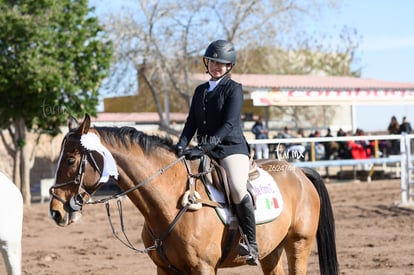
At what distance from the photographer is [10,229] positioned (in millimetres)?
5949

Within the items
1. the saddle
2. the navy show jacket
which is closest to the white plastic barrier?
the navy show jacket

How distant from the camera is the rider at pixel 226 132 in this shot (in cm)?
519

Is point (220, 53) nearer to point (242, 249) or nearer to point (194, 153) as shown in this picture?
point (194, 153)

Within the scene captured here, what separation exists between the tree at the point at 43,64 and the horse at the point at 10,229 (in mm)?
9801

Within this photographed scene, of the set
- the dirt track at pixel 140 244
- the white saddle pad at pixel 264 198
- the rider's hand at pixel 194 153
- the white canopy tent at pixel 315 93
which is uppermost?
the white canopy tent at pixel 315 93

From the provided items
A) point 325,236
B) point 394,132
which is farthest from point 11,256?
point 394,132

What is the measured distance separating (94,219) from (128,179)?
9443 millimetres

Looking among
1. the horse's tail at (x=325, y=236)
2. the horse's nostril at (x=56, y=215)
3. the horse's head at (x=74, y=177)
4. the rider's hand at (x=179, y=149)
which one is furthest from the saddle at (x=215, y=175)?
the horse's tail at (x=325, y=236)

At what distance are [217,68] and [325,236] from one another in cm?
226

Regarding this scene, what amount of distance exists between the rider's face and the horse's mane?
2.34 feet

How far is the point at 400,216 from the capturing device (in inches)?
502

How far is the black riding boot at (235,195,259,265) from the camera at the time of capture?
205 inches

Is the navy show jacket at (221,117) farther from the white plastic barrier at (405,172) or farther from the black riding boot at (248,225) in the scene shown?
the white plastic barrier at (405,172)

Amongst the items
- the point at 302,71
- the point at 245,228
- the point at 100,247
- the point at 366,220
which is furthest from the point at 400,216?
the point at 302,71
